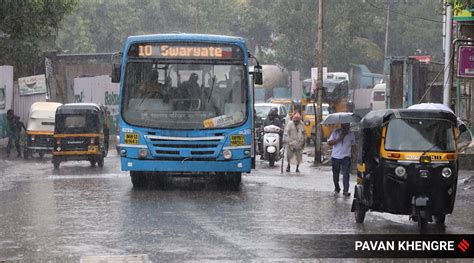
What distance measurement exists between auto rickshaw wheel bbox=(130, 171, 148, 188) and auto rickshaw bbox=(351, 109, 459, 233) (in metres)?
7.59

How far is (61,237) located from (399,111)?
519 centimetres

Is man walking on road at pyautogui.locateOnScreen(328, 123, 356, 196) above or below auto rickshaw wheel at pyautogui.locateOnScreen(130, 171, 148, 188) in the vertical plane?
above

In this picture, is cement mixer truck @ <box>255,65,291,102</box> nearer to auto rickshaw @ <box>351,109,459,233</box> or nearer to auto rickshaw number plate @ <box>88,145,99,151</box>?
auto rickshaw number plate @ <box>88,145,99,151</box>

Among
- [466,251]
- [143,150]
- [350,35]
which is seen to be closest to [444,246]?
[466,251]

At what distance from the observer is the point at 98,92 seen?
5006 cm

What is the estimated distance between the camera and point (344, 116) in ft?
62.1

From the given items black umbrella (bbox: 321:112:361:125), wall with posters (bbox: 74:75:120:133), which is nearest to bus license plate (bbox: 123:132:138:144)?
black umbrella (bbox: 321:112:361:125)

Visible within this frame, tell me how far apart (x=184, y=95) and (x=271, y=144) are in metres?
10.5

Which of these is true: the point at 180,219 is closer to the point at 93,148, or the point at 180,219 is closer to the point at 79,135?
the point at 93,148

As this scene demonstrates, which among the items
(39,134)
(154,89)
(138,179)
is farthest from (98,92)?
(154,89)

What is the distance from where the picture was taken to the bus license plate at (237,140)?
774 inches

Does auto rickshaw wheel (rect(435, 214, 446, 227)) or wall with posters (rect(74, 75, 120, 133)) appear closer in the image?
auto rickshaw wheel (rect(435, 214, 446, 227))

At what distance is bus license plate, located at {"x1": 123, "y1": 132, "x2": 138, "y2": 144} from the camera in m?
19.5

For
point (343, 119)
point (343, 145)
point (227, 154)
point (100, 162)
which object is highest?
point (343, 119)
